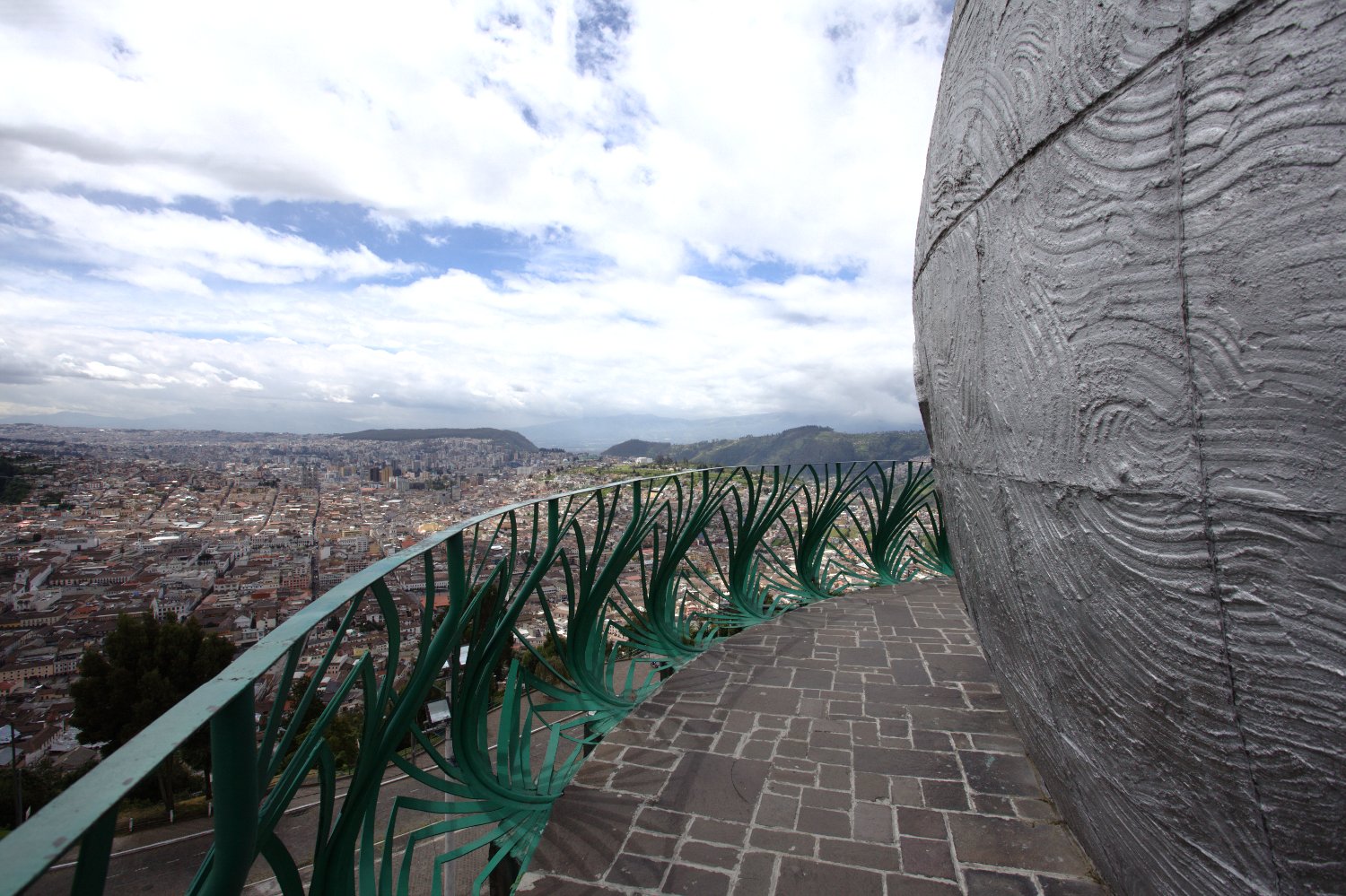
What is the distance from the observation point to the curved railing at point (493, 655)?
3.49 feet

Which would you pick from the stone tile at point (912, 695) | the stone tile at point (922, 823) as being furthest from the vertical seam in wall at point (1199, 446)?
the stone tile at point (912, 695)

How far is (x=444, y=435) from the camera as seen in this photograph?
51.9 meters

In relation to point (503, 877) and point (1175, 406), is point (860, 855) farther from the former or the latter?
point (1175, 406)

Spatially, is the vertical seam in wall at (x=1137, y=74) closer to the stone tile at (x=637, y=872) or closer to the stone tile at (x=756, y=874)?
the stone tile at (x=756, y=874)

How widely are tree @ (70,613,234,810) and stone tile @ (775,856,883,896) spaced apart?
505 centimetres

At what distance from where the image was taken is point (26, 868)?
61cm

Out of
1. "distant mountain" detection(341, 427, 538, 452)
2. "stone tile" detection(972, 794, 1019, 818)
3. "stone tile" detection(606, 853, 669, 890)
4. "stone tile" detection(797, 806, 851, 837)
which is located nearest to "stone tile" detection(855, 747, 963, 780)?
"stone tile" detection(972, 794, 1019, 818)

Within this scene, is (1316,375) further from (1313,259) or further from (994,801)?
(994,801)

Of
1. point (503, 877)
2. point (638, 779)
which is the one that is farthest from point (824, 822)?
point (503, 877)

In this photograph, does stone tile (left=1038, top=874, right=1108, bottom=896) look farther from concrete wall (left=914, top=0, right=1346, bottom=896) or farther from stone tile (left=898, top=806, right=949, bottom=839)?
stone tile (left=898, top=806, right=949, bottom=839)

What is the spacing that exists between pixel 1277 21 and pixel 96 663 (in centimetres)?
798

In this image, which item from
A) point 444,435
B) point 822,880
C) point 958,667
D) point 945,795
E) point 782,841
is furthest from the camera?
point 444,435

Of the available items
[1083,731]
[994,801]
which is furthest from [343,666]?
[994,801]

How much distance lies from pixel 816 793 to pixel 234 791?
243cm
